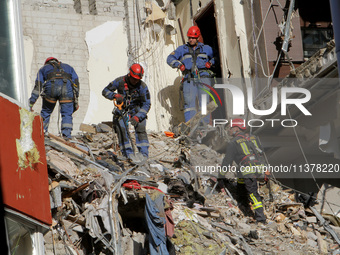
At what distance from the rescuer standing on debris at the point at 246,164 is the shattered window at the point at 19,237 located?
6452 mm

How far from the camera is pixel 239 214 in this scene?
13.2 m

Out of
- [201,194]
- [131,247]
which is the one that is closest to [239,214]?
[201,194]

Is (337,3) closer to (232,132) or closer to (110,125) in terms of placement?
(232,132)

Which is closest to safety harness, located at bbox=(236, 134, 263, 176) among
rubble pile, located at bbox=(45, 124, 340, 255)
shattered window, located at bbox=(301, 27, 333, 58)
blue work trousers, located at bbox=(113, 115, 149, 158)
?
rubble pile, located at bbox=(45, 124, 340, 255)

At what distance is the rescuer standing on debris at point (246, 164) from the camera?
1289 cm

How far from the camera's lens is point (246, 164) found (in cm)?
1291

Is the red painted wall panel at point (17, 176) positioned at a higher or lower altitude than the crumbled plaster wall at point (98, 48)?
lower

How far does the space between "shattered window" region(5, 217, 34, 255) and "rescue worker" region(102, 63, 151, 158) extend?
23.6 feet

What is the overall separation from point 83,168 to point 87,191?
102cm

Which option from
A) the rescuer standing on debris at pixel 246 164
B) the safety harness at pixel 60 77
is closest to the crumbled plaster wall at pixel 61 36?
the safety harness at pixel 60 77

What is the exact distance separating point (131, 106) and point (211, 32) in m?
4.87

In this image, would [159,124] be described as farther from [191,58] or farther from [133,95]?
[133,95]

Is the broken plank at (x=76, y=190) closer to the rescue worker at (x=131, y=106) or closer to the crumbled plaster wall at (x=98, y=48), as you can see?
the rescue worker at (x=131, y=106)

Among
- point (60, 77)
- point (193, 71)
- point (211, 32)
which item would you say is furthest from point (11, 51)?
point (211, 32)
